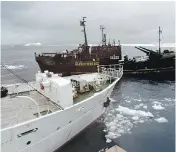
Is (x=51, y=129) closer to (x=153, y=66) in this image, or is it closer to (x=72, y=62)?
(x=72, y=62)

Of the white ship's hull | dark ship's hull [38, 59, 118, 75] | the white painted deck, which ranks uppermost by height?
dark ship's hull [38, 59, 118, 75]

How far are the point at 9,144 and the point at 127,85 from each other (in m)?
25.3

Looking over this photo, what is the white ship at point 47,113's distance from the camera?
11227 mm

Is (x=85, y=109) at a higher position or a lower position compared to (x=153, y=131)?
higher

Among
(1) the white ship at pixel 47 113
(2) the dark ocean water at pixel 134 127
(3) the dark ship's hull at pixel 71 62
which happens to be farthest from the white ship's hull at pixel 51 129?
(3) the dark ship's hull at pixel 71 62

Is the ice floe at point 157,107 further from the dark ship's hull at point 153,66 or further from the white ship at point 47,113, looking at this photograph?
the dark ship's hull at point 153,66

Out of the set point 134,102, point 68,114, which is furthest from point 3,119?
point 134,102

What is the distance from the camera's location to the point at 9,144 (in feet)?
35.4

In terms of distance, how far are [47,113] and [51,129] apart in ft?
3.68

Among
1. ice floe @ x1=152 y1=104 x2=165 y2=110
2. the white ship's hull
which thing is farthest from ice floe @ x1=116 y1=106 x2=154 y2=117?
the white ship's hull

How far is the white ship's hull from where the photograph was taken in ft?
35.7

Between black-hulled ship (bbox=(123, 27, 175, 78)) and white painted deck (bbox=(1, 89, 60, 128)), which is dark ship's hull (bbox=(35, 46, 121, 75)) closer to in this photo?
black-hulled ship (bbox=(123, 27, 175, 78))

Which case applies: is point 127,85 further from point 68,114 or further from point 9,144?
point 9,144

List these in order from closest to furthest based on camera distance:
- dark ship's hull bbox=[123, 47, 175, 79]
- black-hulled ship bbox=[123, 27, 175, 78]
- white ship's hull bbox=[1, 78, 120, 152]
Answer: white ship's hull bbox=[1, 78, 120, 152] → dark ship's hull bbox=[123, 47, 175, 79] → black-hulled ship bbox=[123, 27, 175, 78]
